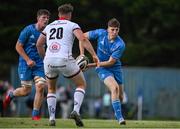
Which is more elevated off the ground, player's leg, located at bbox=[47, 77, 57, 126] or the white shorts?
the white shorts

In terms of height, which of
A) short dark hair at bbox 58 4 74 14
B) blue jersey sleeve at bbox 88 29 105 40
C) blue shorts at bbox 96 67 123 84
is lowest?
blue shorts at bbox 96 67 123 84

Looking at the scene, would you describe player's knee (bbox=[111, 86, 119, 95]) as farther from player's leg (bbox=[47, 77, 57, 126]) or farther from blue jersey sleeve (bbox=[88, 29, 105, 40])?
player's leg (bbox=[47, 77, 57, 126])

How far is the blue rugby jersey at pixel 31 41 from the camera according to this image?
18.7 m

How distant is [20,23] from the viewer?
47.2m

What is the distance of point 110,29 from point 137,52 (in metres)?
29.4

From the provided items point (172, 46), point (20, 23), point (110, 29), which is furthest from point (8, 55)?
point (110, 29)

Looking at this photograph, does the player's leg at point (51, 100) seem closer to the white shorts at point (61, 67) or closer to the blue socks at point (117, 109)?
the white shorts at point (61, 67)

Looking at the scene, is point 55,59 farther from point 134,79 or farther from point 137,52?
point 137,52

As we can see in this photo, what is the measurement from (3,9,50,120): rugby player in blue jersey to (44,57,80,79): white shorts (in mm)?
2331

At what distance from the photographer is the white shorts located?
1593 centimetres

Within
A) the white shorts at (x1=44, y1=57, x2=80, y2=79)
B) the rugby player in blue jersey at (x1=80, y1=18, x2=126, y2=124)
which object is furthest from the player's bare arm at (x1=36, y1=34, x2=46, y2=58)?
the rugby player in blue jersey at (x1=80, y1=18, x2=126, y2=124)

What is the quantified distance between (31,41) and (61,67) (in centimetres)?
300

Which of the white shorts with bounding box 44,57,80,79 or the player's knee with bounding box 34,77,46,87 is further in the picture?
the player's knee with bounding box 34,77,46,87

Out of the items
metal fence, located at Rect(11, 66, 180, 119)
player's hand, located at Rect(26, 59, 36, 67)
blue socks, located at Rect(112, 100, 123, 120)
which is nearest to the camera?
blue socks, located at Rect(112, 100, 123, 120)
